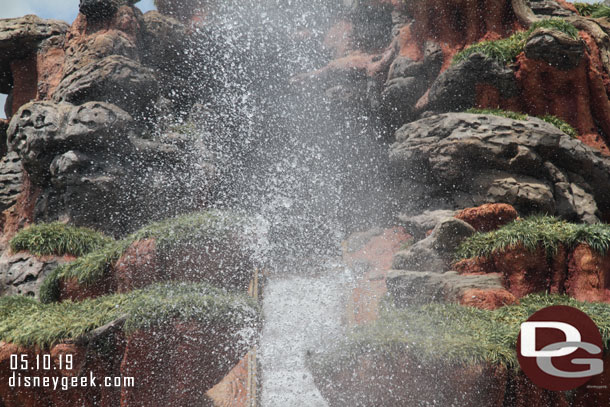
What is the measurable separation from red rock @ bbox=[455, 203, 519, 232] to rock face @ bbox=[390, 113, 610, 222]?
1.40 feet

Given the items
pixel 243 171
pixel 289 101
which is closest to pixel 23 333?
pixel 243 171

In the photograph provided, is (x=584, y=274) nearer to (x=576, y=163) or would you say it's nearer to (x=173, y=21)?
(x=576, y=163)

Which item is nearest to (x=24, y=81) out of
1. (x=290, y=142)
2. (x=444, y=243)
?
(x=290, y=142)

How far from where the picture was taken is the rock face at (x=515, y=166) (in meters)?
6.59

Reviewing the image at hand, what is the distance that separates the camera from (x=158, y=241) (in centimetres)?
502

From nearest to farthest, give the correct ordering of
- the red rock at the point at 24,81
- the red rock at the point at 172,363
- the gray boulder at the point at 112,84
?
the red rock at the point at 172,363
the gray boulder at the point at 112,84
the red rock at the point at 24,81

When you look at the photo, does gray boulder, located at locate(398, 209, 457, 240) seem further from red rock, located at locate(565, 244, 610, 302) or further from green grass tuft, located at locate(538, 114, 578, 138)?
green grass tuft, located at locate(538, 114, 578, 138)

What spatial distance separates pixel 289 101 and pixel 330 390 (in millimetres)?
9370

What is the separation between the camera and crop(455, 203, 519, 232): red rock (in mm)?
6184

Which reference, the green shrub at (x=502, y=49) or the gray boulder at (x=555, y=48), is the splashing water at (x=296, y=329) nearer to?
the green shrub at (x=502, y=49)

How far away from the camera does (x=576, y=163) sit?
7.05 metres

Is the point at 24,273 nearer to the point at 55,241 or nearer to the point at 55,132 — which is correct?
the point at 55,241

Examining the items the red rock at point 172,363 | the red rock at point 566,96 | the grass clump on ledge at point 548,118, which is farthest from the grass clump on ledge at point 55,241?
the red rock at point 566,96

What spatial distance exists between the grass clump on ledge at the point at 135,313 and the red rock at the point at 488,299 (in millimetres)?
2386
